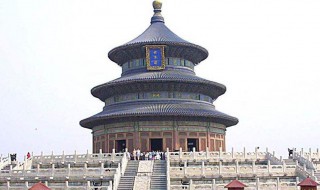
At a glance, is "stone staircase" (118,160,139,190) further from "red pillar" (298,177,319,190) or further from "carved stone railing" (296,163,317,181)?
"carved stone railing" (296,163,317,181)

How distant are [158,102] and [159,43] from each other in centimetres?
638

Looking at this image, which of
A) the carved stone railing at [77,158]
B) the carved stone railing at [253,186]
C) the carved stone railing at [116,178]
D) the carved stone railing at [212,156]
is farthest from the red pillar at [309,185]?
the carved stone railing at [77,158]

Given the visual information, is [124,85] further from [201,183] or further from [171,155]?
[201,183]

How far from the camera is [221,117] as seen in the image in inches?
2194

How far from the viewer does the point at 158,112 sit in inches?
2090

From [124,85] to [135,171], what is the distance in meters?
17.9

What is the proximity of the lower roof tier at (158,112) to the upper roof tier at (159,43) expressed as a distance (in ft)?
18.9

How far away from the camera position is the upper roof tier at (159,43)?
5834 centimetres

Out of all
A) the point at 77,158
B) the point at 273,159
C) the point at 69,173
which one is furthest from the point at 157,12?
the point at 69,173

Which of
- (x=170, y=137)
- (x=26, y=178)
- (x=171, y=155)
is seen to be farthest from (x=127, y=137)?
(x=26, y=178)

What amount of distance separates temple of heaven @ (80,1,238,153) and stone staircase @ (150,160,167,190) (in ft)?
41.0

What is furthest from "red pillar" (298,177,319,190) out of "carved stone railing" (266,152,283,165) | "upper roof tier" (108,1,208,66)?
"upper roof tier" (108,1,208,66)

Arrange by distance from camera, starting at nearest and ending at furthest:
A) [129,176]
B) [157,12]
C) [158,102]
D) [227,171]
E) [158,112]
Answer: [129,176]
[227,171]
[158,112]
[158,102]
[157,12]

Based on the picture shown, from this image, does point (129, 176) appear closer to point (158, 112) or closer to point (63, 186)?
point (63, 186)
